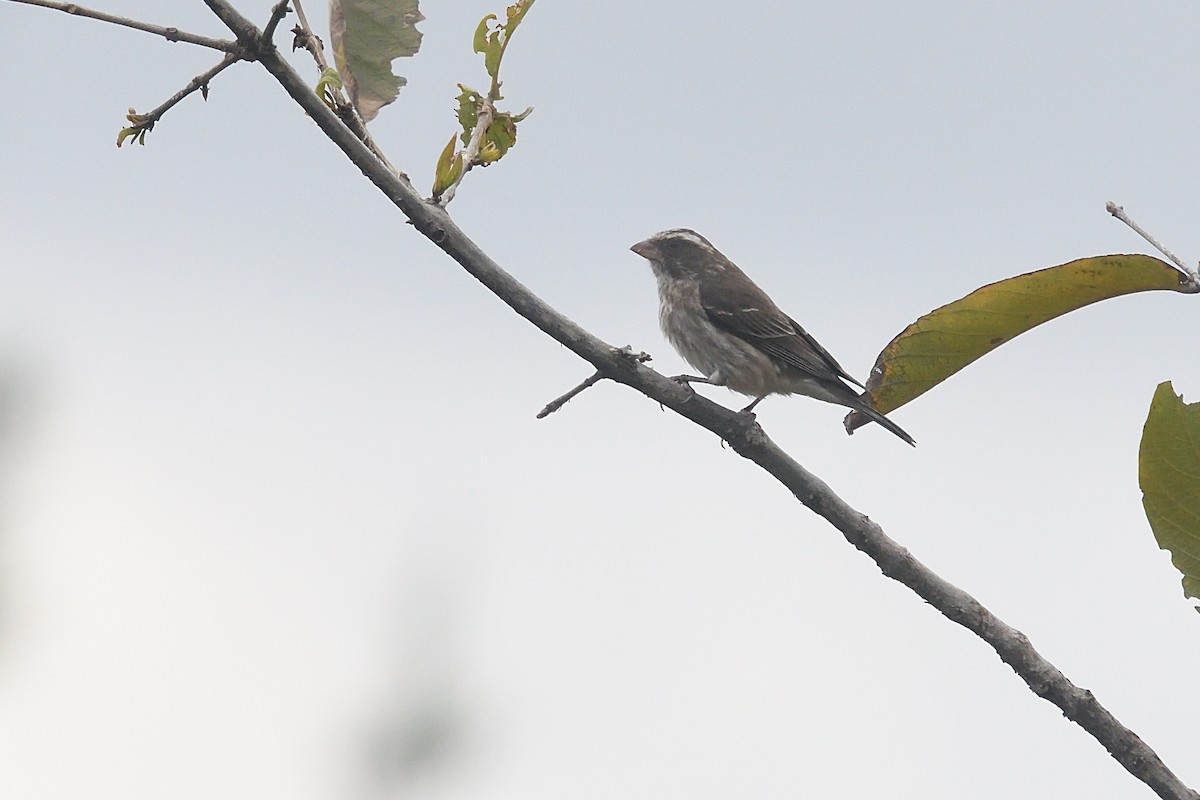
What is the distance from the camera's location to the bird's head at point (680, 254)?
10523 mm

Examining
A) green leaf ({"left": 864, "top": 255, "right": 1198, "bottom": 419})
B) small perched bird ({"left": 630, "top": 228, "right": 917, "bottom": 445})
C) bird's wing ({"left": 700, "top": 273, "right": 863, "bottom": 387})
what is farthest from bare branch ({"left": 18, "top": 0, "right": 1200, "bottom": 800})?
bird's wing ({"left": 700, "top": 273, "right": 863, "bottom": 387})

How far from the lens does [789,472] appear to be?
10.9 ft

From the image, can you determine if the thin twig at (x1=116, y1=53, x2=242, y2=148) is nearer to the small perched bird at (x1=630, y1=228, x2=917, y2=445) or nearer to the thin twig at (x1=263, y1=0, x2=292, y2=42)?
the thin twig at (x1=263, y1=0, x2=292, y2=42)

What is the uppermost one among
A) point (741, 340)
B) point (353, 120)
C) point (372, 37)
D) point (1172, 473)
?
point (741, 340)

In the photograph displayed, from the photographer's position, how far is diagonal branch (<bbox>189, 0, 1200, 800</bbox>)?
9.23ft

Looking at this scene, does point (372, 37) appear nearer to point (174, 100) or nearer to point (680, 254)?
point (174, 100)

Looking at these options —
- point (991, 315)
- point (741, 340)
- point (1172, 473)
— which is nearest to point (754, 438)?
point (991, 315)

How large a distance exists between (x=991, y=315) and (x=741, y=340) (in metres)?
6.62

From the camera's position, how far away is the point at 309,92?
9.54 ft

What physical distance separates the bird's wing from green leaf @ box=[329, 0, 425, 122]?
6005mm

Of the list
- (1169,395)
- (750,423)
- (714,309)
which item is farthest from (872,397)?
(714,309)

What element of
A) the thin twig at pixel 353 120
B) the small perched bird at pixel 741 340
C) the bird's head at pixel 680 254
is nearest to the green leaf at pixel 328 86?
the thin twig at pixel 353 120

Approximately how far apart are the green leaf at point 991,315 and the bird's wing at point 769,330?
626 cm

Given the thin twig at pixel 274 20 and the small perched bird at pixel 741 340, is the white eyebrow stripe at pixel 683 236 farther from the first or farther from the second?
the thin twig at pixel 274 20
